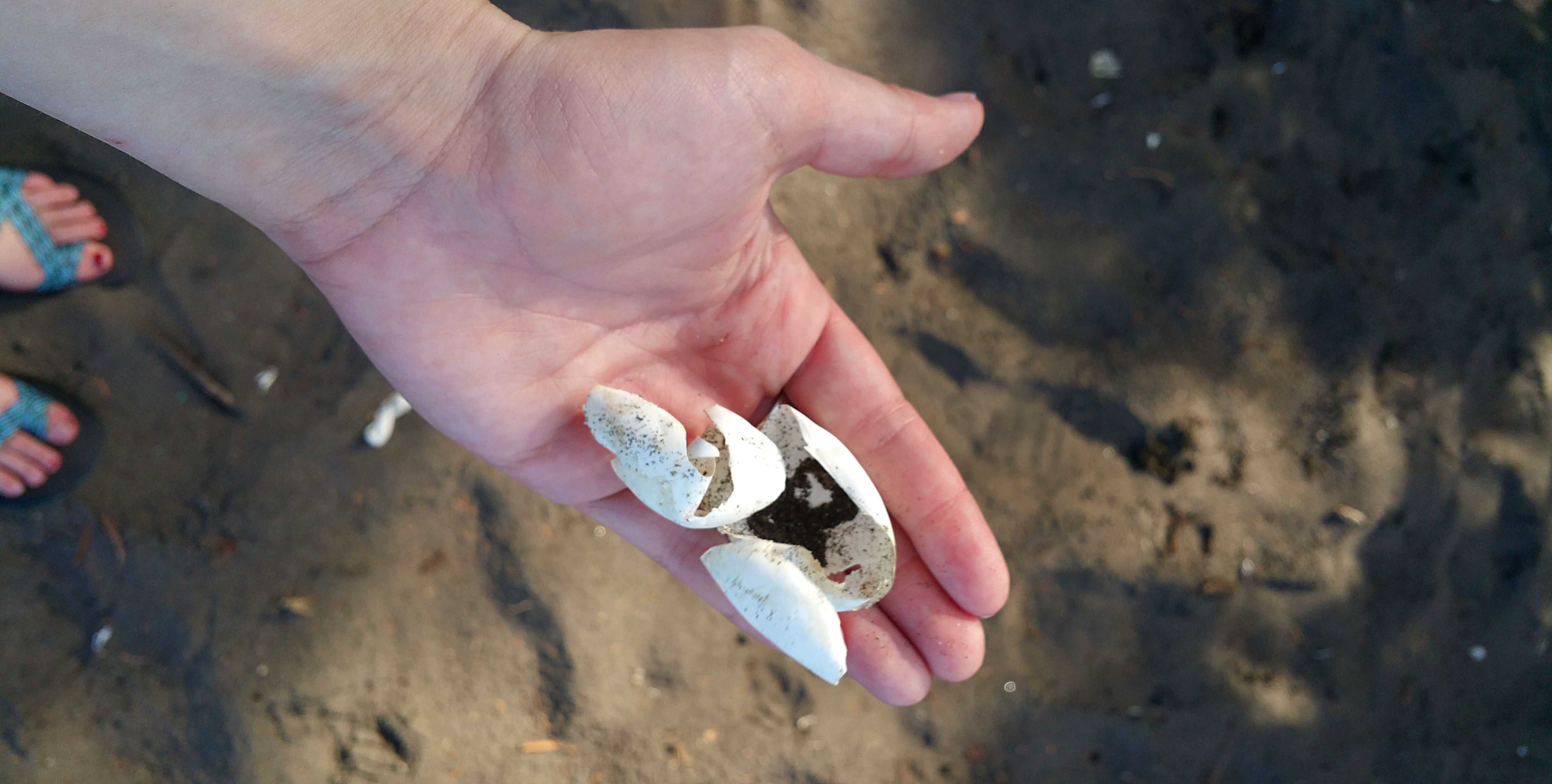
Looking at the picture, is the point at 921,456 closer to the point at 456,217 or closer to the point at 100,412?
the point at 456,217

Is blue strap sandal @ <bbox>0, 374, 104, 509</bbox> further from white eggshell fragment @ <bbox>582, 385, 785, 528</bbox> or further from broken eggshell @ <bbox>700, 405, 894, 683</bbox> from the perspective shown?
broken eggshell @ <bbox>700, 405, 894, 683</bbox>

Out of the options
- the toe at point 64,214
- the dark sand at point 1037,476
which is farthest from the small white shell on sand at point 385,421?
the toe at point 64,214

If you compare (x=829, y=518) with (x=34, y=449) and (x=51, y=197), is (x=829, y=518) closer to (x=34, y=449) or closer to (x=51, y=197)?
(x=34, y=449)

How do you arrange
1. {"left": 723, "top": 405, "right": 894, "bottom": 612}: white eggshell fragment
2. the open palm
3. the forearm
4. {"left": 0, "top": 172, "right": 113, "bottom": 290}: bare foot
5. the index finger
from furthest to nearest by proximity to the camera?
{"left": 0, "top": 172, "right": 113, "bottom": 290}: bare foot → the index finger → {"left": 723, "top": 405, "right": 894, "bottom": 612}: white eggshell fragment → the open palm → the forearm

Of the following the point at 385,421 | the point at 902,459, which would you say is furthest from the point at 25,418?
the point at 902,459

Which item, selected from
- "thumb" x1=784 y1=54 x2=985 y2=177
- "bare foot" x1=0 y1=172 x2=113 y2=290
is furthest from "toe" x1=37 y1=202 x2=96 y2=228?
"thumb" x1=784 y1=54 x2=985 y2=177

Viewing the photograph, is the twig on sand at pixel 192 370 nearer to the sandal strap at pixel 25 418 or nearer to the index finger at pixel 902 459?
the sandal strap at pixel 25 418

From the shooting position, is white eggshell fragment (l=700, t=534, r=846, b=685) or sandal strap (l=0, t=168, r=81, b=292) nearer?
white eggshell fragment (l=700, t=534, r=846, b=685)
